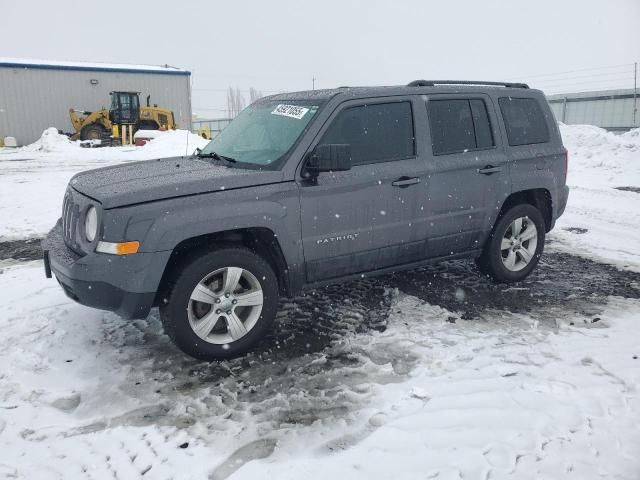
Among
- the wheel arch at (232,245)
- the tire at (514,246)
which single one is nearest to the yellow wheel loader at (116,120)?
the tire at (514,246)

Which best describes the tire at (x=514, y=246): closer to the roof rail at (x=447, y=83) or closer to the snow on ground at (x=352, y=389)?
the snow on ground at (x=352, y=389)

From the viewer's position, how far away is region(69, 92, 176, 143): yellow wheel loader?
25844 millimetres

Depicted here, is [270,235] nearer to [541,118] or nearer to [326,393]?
[326,393]

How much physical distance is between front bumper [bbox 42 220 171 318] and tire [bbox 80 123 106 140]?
25.2 meters

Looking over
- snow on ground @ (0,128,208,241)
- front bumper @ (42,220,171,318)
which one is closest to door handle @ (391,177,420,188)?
snow on ground @ (0,128,208,241)

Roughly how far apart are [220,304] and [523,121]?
3570mm

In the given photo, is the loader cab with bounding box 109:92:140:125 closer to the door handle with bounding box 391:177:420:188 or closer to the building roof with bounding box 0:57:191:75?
the building roof with bounding box 0:57:191:75

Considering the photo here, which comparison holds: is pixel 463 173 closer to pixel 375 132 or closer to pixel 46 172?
pixel 375 132

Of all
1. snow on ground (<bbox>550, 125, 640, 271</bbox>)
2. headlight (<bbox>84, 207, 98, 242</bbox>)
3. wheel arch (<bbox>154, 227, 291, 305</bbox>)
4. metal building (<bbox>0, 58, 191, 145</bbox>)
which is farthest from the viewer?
metal building (<bbox>0, 58, 191, 145</bbox>)

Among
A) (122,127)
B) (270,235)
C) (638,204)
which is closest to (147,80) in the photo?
(122,127)

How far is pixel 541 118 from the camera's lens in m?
5.34

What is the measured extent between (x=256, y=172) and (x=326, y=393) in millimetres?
1652

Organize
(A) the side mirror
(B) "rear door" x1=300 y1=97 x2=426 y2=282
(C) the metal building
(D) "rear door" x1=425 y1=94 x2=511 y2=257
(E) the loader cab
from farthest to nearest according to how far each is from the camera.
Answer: (C) the metal building < (E) the loader cab < (D) "rear door" x1=425 y1=94 x2=511 y2=257 < (B) "rear door" x1=300 y1=97 x2=426 y2=282 < (A) the side mirror

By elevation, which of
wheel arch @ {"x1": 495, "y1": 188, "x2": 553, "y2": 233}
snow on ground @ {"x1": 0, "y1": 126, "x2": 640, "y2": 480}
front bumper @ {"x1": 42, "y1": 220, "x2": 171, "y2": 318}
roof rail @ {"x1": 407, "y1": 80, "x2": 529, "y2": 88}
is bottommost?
snow on ground @ {"x1": 0, "y1": 126, "x2": 640, "y2": 480}
